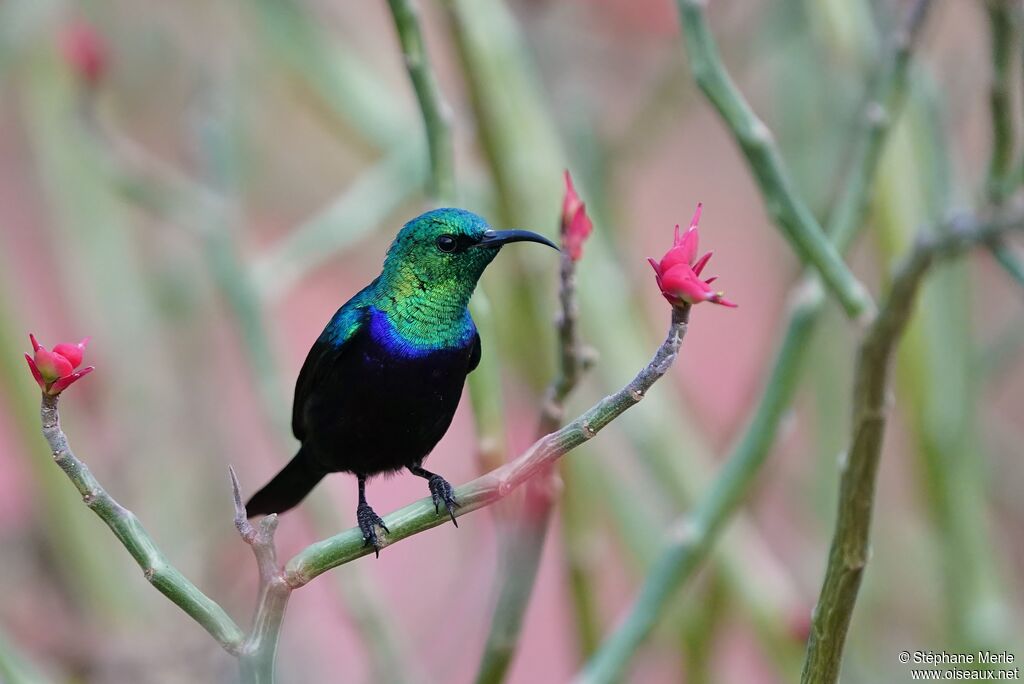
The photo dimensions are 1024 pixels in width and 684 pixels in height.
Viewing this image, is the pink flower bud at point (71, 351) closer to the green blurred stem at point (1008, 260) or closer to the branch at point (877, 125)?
the green blurred stem at point (1008, 260)

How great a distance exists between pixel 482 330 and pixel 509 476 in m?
0.67

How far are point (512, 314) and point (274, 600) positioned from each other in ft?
9.45

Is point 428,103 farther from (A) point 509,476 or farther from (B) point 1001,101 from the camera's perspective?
(B) point 1001,101

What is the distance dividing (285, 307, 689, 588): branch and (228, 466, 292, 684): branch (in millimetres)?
21

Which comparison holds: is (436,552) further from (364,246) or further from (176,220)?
(176,220)

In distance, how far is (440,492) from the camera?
4.62ft

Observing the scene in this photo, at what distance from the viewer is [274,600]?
1.29 m

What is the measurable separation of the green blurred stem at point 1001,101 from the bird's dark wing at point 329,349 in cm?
124

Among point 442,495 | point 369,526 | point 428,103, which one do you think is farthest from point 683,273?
point 428,103

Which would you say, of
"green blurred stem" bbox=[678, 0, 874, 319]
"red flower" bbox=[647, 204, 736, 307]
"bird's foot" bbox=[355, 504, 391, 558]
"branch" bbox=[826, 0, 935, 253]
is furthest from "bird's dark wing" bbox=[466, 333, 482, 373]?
"branch" bbox=[826, 0, 935, 253]

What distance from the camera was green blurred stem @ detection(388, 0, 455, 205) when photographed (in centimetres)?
197

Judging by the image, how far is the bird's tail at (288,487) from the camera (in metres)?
1.57

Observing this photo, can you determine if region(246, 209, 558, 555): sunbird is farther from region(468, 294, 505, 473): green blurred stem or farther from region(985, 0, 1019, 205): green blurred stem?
region(985, 0, 1019, 205): green blurred stem

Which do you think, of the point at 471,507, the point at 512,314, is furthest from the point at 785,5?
the point at 471,507
